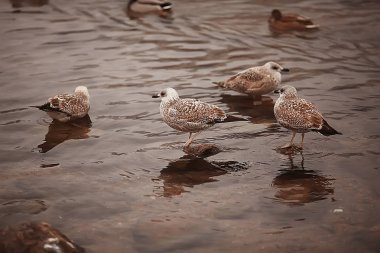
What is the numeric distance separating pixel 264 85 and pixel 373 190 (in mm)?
4109

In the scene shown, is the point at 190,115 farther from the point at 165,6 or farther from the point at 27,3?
the point at 27,3

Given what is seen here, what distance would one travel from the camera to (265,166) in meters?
9.52

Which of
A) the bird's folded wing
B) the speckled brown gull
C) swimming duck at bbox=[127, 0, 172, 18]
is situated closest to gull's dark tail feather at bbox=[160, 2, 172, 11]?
→ swimming duck at bbox=[127, 0, 172, 18]

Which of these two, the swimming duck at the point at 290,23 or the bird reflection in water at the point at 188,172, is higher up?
the swimming duck at the point at 290,23

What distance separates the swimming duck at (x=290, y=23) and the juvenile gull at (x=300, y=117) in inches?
292

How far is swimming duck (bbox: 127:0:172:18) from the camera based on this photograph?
19.2 metres

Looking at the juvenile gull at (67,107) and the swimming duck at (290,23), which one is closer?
the juvenile gull at (67,107)

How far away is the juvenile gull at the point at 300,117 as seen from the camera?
9555 millimetres

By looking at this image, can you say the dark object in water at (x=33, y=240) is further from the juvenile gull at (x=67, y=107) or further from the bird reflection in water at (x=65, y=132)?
the juvenile gull at (x=67, y=107)

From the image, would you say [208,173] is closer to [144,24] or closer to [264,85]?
[264,85]

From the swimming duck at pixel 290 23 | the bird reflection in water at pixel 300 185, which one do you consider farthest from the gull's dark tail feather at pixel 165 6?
the bird reflection in water at pixel 300 185

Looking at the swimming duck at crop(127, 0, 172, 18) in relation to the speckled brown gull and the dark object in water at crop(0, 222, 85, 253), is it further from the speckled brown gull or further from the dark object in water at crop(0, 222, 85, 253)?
the dark object in water at crop(0, 222, 85, 253)

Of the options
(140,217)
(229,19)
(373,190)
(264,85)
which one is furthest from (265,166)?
(229,19)

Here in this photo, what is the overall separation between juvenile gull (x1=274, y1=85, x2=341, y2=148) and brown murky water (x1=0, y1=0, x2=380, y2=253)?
484mm
